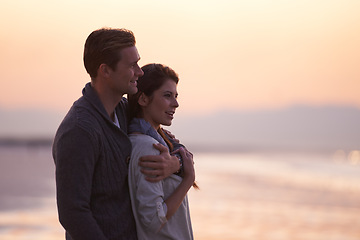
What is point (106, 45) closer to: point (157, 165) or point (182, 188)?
point (157, 165)

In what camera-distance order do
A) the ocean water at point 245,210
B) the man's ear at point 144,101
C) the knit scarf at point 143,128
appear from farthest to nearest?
1. the ocean water at point 245,210
2. the man's ear at point 144,101
3. the knit scarf at point 143,128

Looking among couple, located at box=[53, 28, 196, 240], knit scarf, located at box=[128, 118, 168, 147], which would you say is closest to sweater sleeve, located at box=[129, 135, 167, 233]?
couple, located at box=[53, 28, 196, 240]

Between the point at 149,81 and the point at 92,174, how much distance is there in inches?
31.4

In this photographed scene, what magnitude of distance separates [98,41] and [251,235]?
7.18m

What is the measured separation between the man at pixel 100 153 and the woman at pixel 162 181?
0.06 metres

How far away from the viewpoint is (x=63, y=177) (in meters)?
3.12

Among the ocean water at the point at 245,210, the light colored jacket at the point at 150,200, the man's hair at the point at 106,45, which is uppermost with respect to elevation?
the man's hair at the point at 106,45

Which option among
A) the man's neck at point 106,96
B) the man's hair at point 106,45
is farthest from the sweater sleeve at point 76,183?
the man's hair at point 106,45

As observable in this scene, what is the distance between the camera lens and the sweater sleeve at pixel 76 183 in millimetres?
3090

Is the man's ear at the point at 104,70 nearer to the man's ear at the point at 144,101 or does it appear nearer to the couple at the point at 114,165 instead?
the couple at the point at 114,165

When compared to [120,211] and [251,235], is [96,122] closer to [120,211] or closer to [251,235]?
[120,211]

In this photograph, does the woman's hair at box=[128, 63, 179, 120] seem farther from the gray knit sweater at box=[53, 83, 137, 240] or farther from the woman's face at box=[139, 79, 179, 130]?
the gray knit sweater at box=[53, 83, 137, 240]

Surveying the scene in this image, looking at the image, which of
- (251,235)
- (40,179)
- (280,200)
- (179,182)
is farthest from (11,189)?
(179,182)

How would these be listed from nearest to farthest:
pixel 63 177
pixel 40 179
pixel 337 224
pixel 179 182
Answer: pixel 63 177
pixel 179 182
pixel 337 224
pixel 40 179
